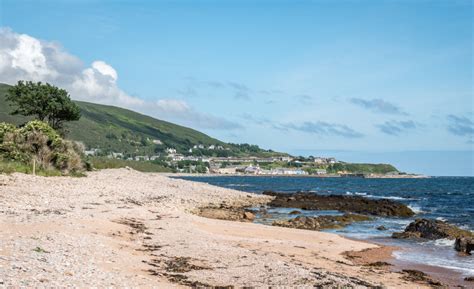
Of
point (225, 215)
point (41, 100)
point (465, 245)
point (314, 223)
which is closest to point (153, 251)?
point (465, 245)

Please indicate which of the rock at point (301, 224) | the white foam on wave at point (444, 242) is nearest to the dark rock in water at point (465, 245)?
the white foam on wave at point (444, 242)

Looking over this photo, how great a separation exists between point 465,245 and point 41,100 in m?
53.4

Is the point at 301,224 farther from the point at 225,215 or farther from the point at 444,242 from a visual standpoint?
the point at 444,242

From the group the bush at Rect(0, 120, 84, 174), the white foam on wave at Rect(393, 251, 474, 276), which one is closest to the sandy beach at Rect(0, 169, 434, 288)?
the white foam on wave at Rect(393, 251, 474, 276)

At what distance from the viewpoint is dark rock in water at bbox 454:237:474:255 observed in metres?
23.2

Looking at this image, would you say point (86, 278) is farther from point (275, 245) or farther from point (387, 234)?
point (387, 234)

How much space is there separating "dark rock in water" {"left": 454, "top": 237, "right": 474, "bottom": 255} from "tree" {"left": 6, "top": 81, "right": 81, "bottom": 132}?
52110mm

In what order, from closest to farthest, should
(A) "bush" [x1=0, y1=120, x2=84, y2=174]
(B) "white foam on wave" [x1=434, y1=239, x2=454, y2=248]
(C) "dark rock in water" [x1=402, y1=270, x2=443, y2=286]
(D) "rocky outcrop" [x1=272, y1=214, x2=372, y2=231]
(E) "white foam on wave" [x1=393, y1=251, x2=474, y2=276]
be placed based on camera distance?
(C) "dark rock in water" [x1=402, y1=270, x2=443, y2=286]
(E) "white foam on wave" [x1=393, y1=251, x2=474, y2=276]
(B) "white foam on wave" [x1=434, y1=239, x2=454, y2=248]
(D) "rocky outcrop" [x1=272, y1=214, x2=372, y2=231]
(A) "bush" [x1=0, y1=120, x2=84, y2=174]

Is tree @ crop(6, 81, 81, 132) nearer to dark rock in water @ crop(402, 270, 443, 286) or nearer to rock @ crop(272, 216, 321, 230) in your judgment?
rock @ crop(272, 216, 321, 230)

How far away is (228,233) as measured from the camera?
2519 cm

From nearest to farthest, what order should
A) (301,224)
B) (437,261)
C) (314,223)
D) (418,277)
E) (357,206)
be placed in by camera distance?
(418,277), (437,261), (301,224), (314,223), (357,206)

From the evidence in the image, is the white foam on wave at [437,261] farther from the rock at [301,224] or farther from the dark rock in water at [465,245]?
the rock at [301,224]

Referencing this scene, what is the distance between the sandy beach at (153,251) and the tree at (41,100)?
3603cm

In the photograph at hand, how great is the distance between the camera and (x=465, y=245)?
2342cm
